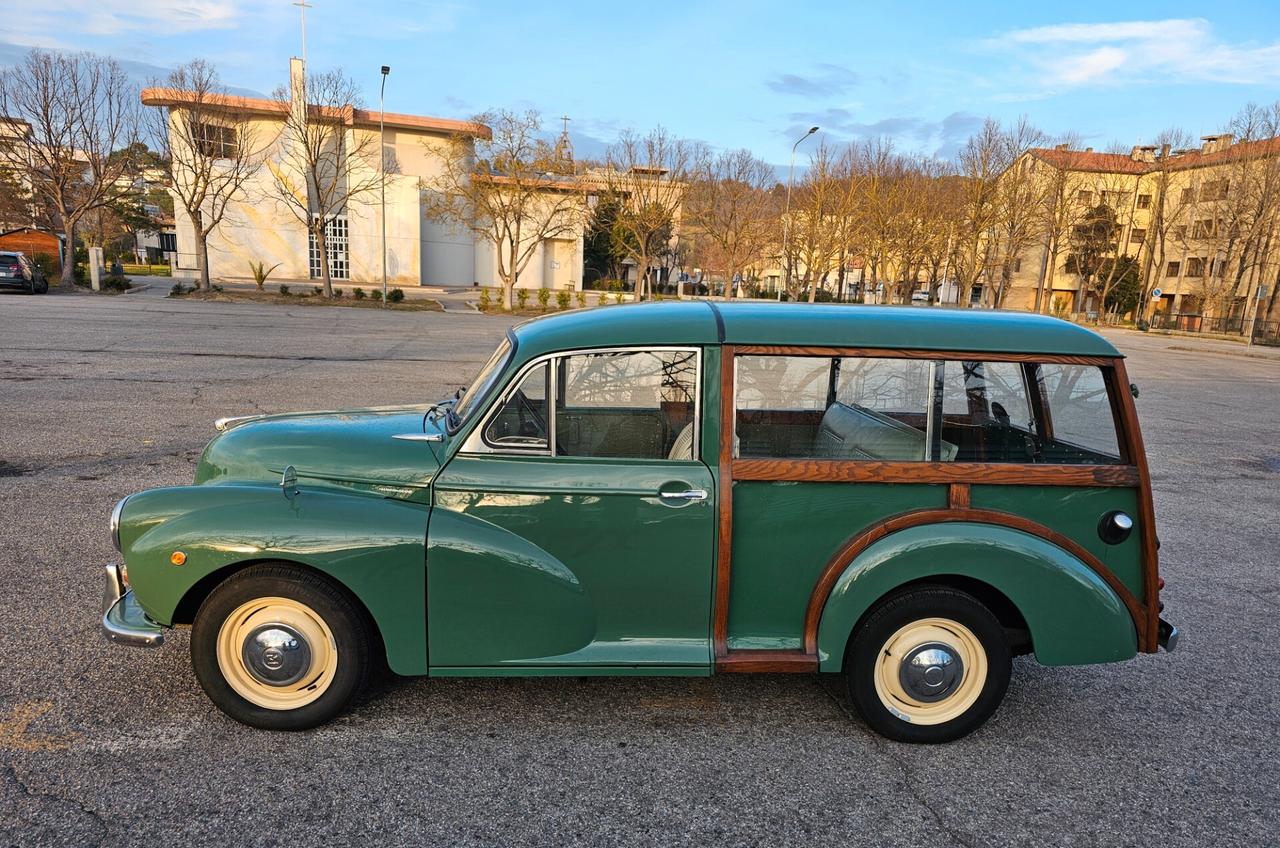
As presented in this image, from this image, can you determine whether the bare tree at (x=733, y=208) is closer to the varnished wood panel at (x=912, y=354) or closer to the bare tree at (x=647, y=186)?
the bare tree at (x=647, y=186)

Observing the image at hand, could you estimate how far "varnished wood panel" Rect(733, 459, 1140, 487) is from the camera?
3119 millimetres

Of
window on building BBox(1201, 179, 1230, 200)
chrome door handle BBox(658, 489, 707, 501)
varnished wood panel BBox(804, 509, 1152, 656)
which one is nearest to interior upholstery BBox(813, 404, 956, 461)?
varnished wood panel BBox(804, 509, 1152, 656)

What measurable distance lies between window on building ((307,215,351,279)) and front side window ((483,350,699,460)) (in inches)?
1997

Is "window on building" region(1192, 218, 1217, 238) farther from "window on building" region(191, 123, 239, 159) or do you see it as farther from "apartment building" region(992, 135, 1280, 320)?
"window on building" region(191, 123, 239, 159)

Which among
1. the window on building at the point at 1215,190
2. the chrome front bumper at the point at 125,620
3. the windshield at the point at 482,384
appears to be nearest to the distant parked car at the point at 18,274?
the chrome front bumper at the point at 125,620

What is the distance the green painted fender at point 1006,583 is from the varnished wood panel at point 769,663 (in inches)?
2.4

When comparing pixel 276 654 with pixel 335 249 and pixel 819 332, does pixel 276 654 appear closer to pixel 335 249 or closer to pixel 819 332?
pixel 819 332

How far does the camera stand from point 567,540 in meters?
3.08

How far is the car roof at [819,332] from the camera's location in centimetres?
316

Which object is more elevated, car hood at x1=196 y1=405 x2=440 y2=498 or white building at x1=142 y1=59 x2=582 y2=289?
white building at x1=142 y1=59 x2=582 y2=289

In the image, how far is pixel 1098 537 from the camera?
126 inches

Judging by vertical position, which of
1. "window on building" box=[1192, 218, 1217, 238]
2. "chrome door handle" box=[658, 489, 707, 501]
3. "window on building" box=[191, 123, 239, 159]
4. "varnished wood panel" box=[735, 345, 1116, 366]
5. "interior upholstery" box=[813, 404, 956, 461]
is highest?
"window on building" box=[191, 123, 239, 159]

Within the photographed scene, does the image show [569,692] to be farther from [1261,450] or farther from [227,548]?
[1261,450]

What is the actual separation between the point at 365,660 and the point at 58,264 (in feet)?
150
